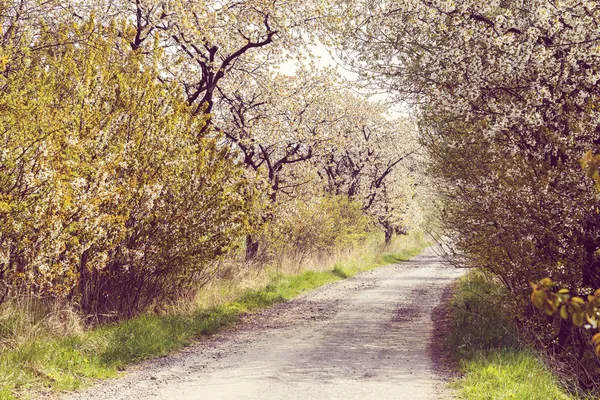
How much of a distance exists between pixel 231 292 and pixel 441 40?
825 centimetres

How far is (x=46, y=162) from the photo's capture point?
8062 millimetres

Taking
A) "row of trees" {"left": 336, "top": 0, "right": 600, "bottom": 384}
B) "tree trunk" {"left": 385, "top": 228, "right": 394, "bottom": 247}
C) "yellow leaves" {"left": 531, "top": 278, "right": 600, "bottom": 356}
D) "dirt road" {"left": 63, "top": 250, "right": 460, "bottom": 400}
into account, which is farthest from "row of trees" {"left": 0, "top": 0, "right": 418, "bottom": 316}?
"tree trunk" {"left": 385, "top": 228, "right": 394, "bottom": 247}

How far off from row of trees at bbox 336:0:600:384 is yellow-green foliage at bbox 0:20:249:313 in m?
4.17

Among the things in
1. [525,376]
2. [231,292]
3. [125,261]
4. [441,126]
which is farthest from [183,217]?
[525,376]

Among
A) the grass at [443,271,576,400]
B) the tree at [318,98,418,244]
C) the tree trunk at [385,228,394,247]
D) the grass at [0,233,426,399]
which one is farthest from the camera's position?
the tree trunk at [385,228,394,247]

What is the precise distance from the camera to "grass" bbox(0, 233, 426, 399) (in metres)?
7.48

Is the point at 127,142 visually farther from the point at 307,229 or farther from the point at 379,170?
the point at 379,170

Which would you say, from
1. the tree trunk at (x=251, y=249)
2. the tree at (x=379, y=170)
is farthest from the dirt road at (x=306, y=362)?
the tree at (x=379, y=170)

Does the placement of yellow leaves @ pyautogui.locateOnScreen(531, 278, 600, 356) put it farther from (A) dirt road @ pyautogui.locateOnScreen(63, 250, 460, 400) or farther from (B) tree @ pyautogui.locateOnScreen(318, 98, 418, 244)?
(B) tree @ pyautogui.locateOnScreen(318, 98, 418, 244)

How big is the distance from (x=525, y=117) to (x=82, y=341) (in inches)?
287

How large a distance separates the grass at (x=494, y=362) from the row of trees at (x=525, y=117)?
0.78 metres

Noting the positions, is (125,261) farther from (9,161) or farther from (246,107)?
(246,107)

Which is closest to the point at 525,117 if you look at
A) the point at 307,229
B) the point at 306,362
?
the point at 306,362

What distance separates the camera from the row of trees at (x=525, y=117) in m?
8.67
